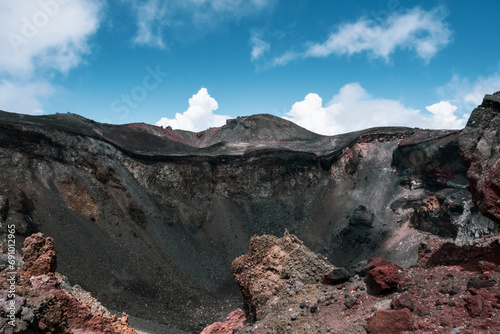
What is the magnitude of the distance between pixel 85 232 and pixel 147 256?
5.95 meters

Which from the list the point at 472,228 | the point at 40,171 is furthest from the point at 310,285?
the point at 40,171

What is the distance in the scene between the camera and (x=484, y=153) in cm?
877

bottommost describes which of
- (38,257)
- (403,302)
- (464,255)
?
(403,302)

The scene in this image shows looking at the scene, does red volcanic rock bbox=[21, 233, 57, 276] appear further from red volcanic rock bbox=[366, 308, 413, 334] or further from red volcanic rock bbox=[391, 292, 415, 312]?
red volcanic rock bbox=[391, 292, 415, 312]

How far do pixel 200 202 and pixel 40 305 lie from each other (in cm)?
3511

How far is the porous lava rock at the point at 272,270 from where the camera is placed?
11.6m

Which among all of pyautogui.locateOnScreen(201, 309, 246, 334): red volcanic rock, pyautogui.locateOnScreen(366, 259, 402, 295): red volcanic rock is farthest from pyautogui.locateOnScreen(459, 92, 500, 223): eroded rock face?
pyautogui.locateOnScreen(201, 309, 246, 334): red volcanic rock

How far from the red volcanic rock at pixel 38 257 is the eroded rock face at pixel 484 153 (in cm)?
1359

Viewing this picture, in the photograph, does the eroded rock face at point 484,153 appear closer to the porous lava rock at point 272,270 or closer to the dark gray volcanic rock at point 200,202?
the porous lava rock at point 272,270

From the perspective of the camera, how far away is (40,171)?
32625mm

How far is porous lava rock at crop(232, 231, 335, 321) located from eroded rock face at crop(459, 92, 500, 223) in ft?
18.0

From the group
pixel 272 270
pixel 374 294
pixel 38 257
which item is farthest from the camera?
pixel 272 270

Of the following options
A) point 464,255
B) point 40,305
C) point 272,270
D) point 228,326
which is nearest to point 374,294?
point 464,255

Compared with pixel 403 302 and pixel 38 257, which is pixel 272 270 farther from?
pixel 38 257
